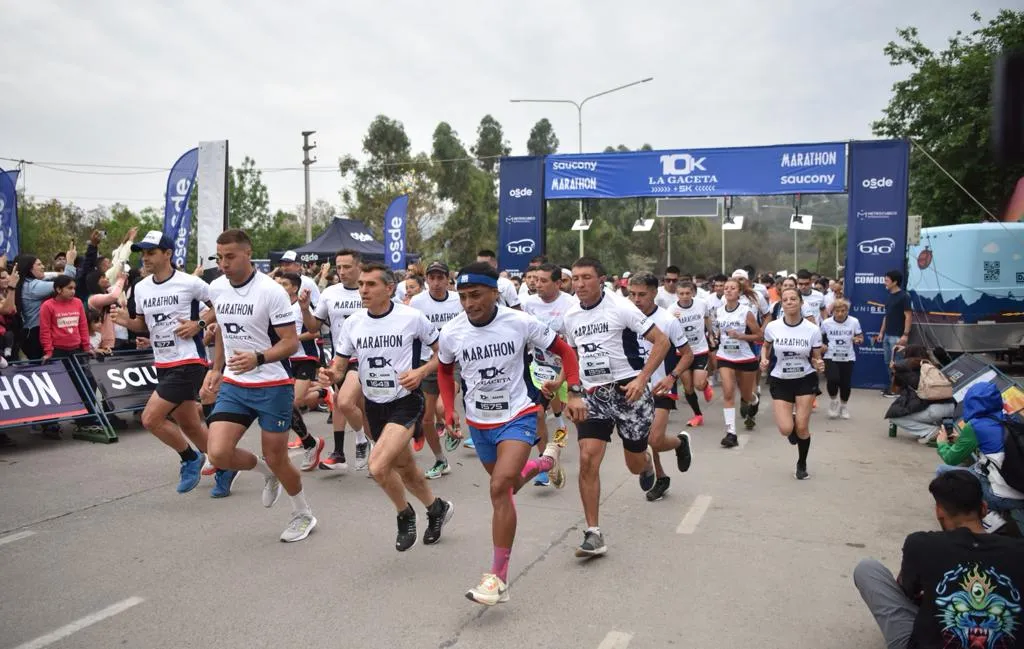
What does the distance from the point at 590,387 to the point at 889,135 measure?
89.5 feet

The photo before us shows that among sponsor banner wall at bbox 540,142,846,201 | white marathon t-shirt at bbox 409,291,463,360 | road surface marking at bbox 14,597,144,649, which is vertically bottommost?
road surface marking at bbox 14,597,144,649

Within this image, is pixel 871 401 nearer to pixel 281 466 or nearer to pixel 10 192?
pixel 281 466

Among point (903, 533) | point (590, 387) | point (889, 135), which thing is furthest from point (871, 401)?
point (889, 135)

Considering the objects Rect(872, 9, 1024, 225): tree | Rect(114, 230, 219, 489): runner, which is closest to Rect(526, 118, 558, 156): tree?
Rect(872, 9, 1024, 225): tree

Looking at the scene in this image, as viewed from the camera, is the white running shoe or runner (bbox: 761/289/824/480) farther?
runner (bbox: 761/289/824/480)

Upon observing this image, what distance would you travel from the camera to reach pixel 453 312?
8930mm

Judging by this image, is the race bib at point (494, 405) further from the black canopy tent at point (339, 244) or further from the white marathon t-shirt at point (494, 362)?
the black canopy tent at point (339, 244)

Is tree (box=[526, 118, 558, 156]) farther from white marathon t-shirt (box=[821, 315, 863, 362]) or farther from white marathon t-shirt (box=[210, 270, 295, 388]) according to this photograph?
white marathon t-shirt (box=[210, 270, 295, 388])

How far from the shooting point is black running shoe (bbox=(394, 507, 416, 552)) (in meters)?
5.45

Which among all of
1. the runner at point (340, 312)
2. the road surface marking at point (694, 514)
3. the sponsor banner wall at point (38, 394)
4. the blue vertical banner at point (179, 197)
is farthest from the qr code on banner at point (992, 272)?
the sponsor banner wall at point (38, 394)

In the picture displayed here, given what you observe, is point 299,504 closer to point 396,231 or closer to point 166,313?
point 166,313

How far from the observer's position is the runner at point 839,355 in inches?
464

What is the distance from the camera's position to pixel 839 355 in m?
11.9

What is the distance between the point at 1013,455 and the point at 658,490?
2.92 metres
